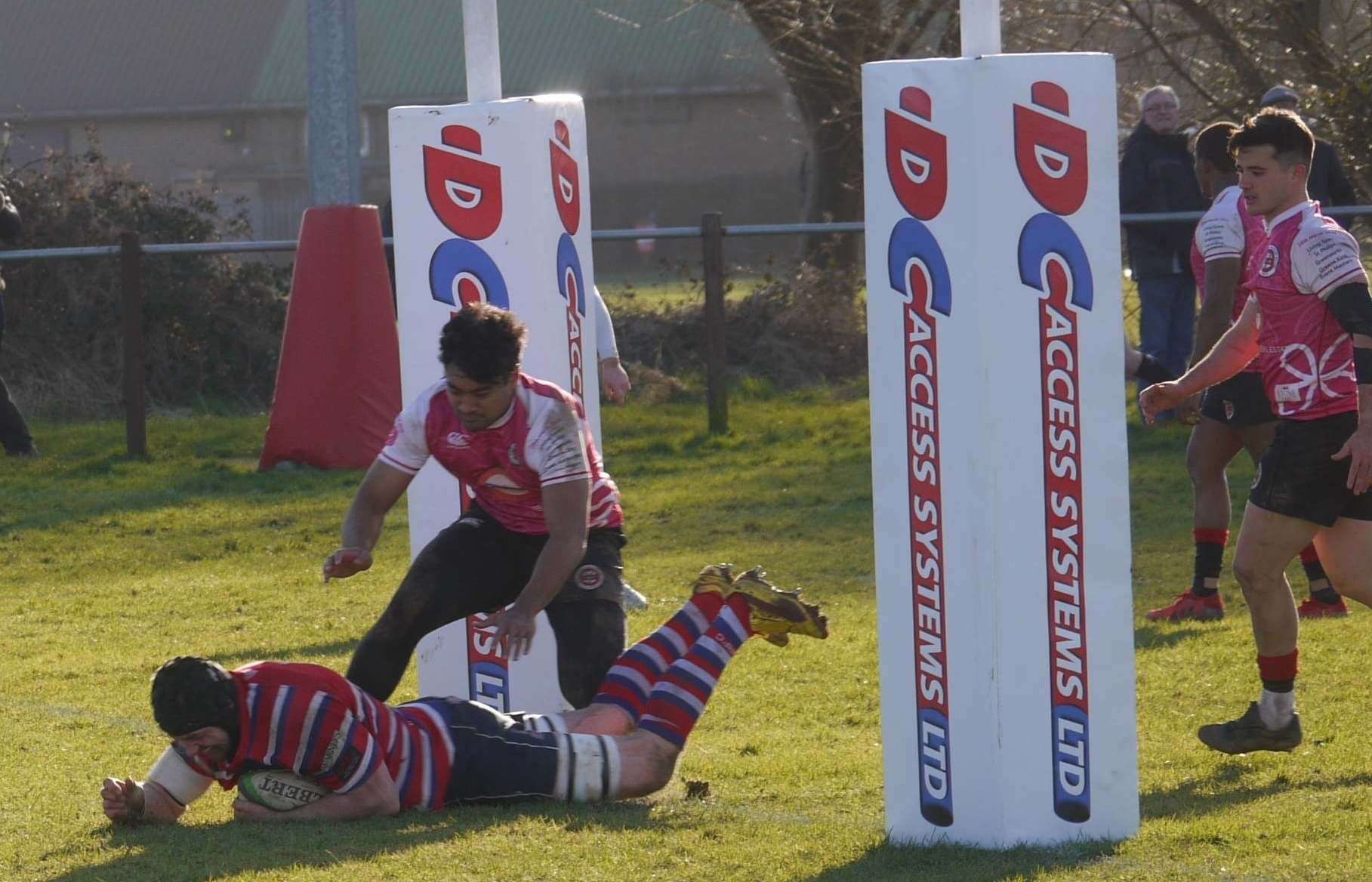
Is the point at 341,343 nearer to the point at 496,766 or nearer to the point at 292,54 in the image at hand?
the point at 496,766

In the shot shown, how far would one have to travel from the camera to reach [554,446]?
5496mm

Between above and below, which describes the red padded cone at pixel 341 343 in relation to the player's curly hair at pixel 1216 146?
below

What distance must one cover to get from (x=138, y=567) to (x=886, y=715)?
253 inches

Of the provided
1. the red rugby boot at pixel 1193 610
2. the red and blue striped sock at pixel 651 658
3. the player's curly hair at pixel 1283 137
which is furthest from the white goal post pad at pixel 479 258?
the red rugby boot at pixel 1193 610

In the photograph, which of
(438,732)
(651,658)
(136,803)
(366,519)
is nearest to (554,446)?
(366,519)

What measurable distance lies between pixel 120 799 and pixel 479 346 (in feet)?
5.15

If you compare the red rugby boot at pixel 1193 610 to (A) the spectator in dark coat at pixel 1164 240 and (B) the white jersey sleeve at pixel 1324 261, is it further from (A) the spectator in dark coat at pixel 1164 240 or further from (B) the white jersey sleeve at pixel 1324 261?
(A) the spectator in dark coat at pixel 1164 240

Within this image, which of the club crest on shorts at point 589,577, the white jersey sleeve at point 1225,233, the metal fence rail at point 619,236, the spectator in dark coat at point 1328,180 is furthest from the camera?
the metal fence rail at point 619,236

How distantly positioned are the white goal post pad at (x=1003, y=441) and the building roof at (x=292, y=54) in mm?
43383

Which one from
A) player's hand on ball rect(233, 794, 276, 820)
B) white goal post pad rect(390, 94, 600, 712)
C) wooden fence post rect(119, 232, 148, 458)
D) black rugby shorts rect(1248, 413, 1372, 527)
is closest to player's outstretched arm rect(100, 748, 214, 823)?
player's hand on ball rect(233, 794, 276, 820)

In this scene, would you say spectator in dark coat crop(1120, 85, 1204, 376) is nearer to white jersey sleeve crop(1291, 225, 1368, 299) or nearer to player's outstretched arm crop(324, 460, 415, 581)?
white jersey sleeve crop(1291, 225, 1368, 299)

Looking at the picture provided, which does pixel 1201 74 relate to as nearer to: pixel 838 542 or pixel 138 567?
pixel 838 542

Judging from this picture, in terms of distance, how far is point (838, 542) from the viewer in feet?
34.0

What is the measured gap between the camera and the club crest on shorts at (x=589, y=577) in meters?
5.82
